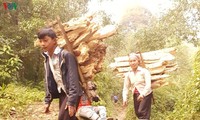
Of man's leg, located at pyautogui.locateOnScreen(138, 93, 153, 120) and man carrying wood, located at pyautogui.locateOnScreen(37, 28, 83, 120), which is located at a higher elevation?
man carrying wood, located at pyautogui.locateOnScreen(37, 28, 83, 120)

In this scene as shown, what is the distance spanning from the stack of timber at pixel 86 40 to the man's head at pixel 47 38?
1.52 feet

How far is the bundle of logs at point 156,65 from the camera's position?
27.9ft

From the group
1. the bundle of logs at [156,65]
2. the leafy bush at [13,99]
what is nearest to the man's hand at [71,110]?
the leafy bush at [13,99]

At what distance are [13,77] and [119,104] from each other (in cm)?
1472

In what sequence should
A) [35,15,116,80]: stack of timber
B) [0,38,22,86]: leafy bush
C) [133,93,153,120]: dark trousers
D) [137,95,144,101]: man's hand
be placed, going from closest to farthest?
[35,15,116,80]: stack of timber
[137,95,144,101]: man's hand
[133,93,153,120]: dark trousers
[0,38,22,86]: leafy bush

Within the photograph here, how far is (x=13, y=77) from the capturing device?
11867 millimetres

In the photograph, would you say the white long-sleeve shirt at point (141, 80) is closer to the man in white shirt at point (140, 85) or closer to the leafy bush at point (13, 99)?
the man in white shirt at point (140, 85)

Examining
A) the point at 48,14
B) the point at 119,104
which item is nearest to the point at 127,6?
the point at 119,104

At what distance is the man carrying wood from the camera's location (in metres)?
3.64

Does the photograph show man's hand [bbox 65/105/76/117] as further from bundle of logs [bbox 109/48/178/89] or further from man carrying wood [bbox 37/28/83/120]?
bundle of logs [bbox 109/48/178/89]

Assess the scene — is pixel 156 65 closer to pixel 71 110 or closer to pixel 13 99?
pixel 13 99

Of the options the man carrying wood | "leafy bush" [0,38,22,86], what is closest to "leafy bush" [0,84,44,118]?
"leafy bush" [0,38,22,86]

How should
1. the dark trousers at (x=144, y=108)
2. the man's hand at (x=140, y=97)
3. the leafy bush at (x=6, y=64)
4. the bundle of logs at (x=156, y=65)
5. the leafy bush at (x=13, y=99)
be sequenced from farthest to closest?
the leafy bush at (x=6, y=64), the bundle of logs at (x=156, y=65), the leafy bush at (x=13, y=99), the dark trousers at (x=144, y=108), the man's hand at (x=140, y=97)

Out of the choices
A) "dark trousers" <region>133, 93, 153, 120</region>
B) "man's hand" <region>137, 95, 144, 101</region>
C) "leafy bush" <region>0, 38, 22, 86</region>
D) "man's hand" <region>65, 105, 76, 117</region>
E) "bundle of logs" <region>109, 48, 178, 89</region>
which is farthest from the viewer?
A: "leafy bush" <region>0, 38, 22, 86</region>
